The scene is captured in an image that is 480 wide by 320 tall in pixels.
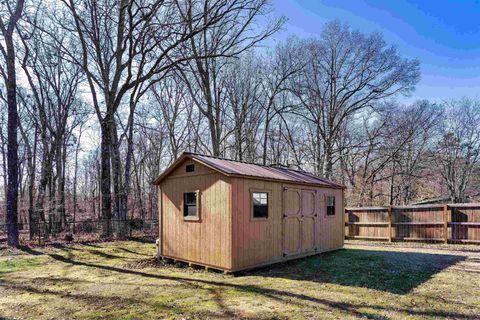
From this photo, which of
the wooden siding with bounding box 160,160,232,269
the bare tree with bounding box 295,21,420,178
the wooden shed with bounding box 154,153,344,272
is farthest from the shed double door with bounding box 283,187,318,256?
the bare tree with bounding box 295,21,420,178

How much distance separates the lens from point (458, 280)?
6.46 meters

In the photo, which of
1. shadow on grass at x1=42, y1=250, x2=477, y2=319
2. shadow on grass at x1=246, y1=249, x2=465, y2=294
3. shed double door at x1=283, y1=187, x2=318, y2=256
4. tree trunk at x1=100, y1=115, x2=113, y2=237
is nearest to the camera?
shadow on grass at x1=42, y1=250, x2=477, y2=319

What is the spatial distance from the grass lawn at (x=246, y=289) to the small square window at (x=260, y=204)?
1238mm

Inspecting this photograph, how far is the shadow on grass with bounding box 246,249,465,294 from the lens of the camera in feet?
20.5

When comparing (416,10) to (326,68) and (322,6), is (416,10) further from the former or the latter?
(326,68)

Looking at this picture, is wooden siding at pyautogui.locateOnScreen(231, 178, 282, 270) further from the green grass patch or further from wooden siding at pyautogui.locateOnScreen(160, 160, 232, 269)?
the green grass patch

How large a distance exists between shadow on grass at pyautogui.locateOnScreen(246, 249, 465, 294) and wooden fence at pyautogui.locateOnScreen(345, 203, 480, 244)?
9.11 ft

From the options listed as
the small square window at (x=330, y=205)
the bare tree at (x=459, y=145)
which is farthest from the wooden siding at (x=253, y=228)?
the bare tree at (x=459, y=145)

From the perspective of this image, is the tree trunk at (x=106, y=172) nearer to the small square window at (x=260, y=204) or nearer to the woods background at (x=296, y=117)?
the woods background at (x=296, y=117)

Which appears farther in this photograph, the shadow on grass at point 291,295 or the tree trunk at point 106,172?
the tree trunk at point 106,172

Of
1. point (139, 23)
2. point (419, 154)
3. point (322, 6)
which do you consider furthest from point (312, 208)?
point (419, 154)

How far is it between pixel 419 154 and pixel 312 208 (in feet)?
49.5

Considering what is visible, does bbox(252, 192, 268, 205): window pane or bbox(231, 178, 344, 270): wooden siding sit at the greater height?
bbox(252, 192, 268, 205): window pane

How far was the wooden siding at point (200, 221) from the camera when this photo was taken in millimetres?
6930
